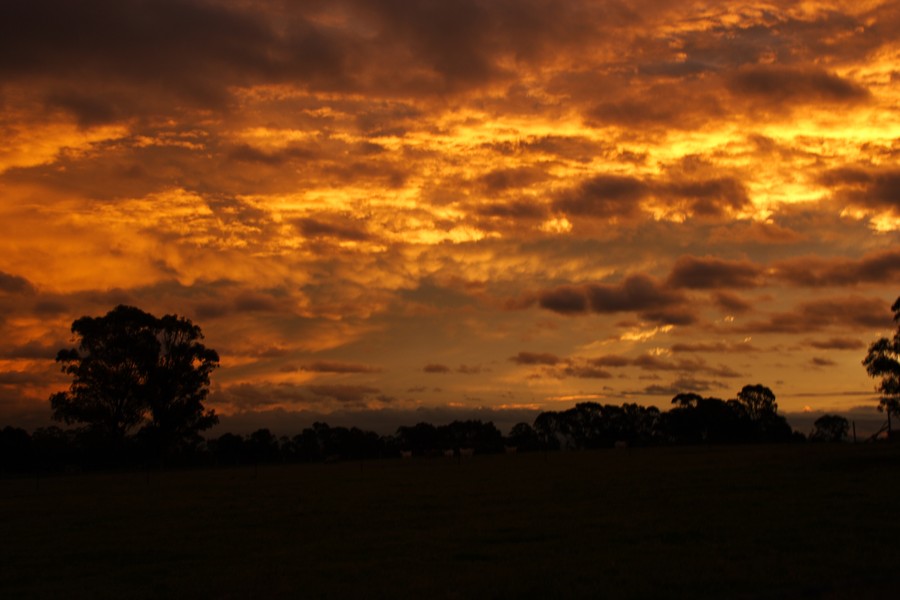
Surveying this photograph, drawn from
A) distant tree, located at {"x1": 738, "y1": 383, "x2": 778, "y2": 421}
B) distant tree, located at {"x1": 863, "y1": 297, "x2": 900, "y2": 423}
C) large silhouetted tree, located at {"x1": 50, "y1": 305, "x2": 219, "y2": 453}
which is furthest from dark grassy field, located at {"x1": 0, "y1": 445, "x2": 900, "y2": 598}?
distant tree, located at {"x1": 738, "y1": 383, "x2": 778, "y2": 421}

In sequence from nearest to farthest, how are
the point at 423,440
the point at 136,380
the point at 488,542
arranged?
the point at 488,542
the point at 136,380
the point at 423,440

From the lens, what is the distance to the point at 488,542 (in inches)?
993

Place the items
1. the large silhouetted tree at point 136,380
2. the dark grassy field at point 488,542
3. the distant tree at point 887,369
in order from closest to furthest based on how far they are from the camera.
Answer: the dark grassy field at point 488,542 → the distant tree at point 887,369 → the large silhouetted tree at point 136,380

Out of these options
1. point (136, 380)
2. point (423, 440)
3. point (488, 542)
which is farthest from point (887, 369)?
point (423, 440)

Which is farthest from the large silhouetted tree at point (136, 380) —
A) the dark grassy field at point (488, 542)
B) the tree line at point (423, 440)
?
the dark grassy field at point (488, 542)

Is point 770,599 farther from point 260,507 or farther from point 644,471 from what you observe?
point 644,471

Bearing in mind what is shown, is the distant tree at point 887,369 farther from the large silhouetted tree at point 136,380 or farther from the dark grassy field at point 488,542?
the large silhouetted tree at point 136,380

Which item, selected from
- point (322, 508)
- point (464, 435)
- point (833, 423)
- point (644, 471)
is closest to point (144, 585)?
point (322, 508)

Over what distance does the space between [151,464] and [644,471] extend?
212 feet

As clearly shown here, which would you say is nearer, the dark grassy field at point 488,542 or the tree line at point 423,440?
the dark grassy field at point 488,542

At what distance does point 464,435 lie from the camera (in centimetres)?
19375

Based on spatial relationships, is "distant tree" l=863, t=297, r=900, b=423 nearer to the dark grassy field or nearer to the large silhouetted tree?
the dark grassy field

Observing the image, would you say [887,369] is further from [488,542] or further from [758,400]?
[758,400]

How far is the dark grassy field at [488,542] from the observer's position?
19.0 metres
